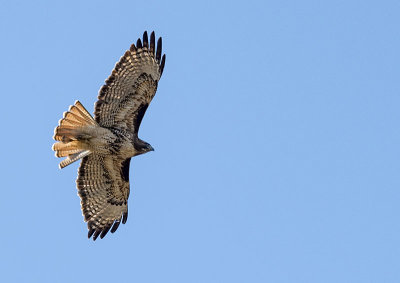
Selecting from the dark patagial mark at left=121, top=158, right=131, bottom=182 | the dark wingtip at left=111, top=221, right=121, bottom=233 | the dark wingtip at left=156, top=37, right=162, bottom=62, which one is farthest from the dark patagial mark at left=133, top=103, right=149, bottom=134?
the dark wingtip at left=111, top=221, right=121, bottom=233

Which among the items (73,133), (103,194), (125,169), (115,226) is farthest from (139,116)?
(115,226)

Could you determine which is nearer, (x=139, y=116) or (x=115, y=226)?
(x=139, y=116)

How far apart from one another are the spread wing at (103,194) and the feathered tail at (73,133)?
2.54ft

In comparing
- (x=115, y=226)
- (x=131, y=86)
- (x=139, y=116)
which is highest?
(x=131, y=86)

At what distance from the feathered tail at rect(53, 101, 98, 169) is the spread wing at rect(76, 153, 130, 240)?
77 cm

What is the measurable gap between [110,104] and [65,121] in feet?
2.82

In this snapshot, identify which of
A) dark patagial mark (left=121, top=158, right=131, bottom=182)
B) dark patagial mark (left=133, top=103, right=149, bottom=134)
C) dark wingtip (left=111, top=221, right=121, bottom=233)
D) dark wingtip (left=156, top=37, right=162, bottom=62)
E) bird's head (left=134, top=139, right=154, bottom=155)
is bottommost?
dark wingtip (left=111, top=221, right=121, bottom=233)

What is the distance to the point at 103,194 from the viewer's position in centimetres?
1480

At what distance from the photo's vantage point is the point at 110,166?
569 inches

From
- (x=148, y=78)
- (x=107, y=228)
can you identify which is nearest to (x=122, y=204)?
(x=107, y=228)

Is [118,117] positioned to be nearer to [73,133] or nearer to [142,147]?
[142,147]

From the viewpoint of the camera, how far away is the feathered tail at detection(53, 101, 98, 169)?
43.4 ft

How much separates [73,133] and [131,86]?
4.26 feet

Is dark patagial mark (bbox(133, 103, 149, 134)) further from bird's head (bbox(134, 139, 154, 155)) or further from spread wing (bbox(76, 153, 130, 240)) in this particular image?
spread wing (bbox(76, 153, 130, 240))
